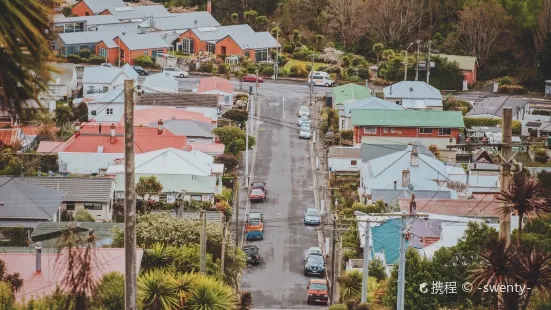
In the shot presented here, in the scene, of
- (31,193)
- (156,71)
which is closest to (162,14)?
(156,71)

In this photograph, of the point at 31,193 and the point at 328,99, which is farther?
the point at 328,99

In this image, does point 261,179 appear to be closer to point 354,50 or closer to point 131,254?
point 354,50

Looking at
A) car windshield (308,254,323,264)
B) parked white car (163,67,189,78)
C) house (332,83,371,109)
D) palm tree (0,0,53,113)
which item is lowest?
car windshield (308,254,323,264)

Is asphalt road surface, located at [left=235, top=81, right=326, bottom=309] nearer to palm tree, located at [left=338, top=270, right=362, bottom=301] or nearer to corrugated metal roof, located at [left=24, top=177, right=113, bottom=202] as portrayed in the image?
palm tree, located at [left=338, top=270, right=362, bottom=301]

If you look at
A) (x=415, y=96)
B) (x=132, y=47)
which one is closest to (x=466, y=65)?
(x=415, y=96)

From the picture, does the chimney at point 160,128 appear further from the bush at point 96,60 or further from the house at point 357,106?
the bush at point 96,60

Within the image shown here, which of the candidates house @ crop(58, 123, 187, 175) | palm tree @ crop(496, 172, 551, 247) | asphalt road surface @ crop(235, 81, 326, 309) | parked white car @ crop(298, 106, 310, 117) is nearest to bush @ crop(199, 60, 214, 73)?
→ asphalt road surface @ crop(235, 81, 326, 309)
